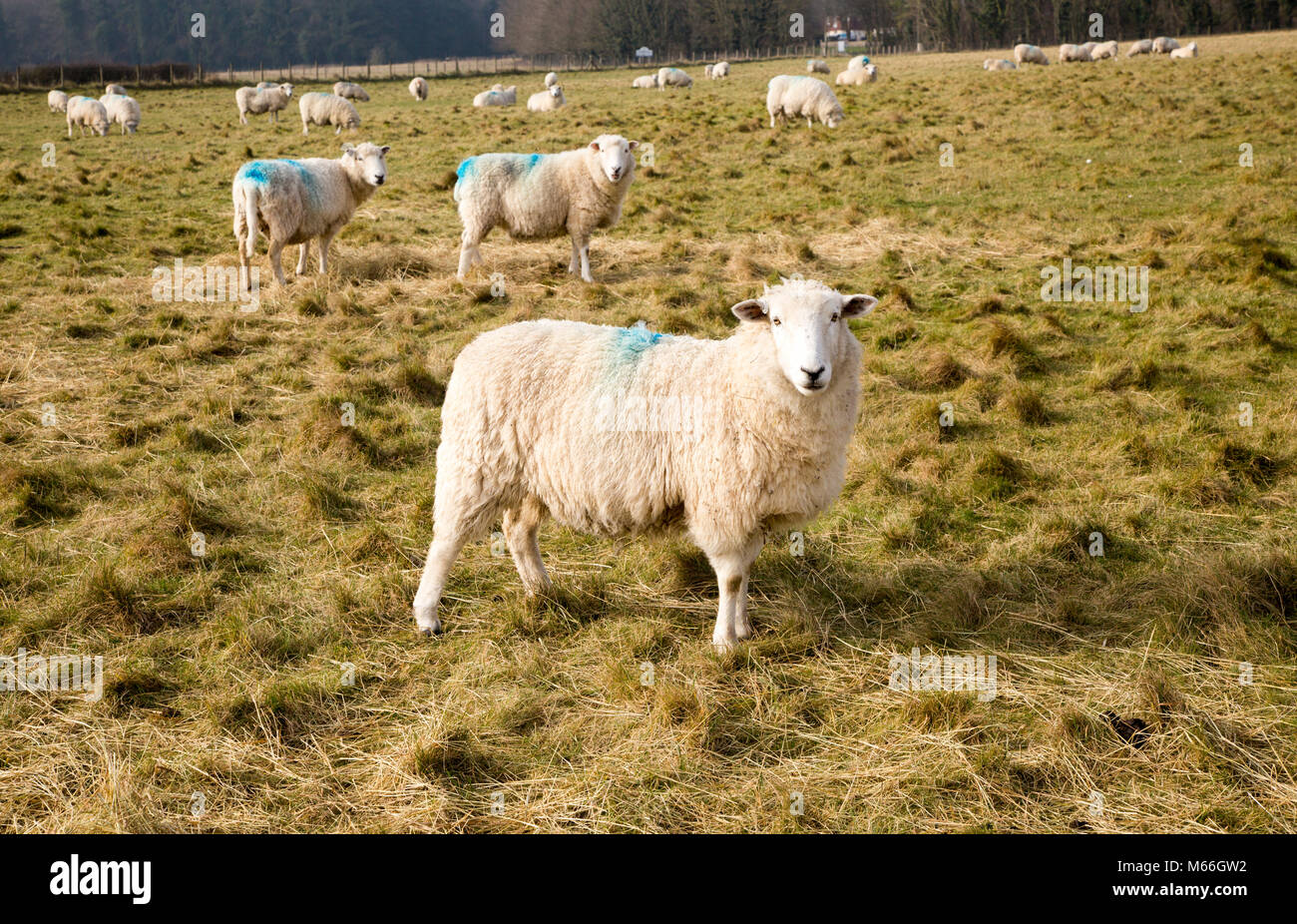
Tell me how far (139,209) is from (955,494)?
1353 cm

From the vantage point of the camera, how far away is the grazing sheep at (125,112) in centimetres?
2586

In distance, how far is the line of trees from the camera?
77312 mm

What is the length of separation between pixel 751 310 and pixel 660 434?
2.22ft

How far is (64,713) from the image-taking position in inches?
145

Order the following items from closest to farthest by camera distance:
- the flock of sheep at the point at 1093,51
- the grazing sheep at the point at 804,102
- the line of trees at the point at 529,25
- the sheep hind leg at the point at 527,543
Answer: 1. the sheep hind leg at the point at 527,543
2. the grazing sheep at the point at 804,102
3. the flock of sheep at the point at 1093,51
4. the line of trees at the point at 529,25

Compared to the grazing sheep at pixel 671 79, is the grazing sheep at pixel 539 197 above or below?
below

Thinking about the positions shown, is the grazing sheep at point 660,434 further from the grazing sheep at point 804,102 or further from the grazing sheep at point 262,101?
the grazing sheep at point 262,101

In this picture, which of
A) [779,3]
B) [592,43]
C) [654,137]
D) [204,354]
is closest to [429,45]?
[592,43]

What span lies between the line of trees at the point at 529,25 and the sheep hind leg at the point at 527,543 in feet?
226

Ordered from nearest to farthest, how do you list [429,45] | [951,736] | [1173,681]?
[951,736] → [1173,681] → [429,45]

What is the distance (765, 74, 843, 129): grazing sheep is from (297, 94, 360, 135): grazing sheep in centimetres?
1247

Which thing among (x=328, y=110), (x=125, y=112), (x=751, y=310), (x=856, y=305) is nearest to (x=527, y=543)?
(x=751, y=310)

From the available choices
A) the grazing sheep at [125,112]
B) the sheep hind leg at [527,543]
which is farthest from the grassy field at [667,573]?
the grazing sheep at [125,112]
